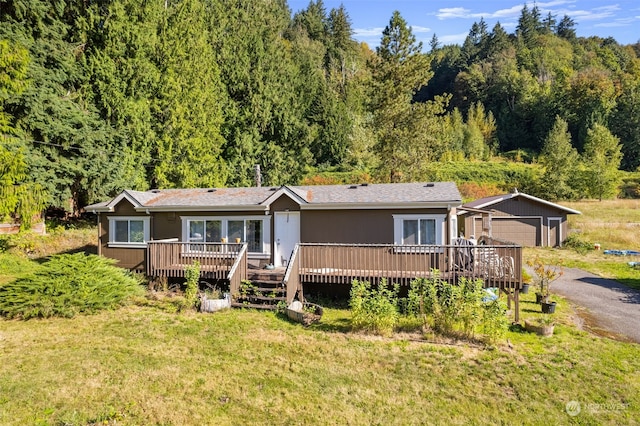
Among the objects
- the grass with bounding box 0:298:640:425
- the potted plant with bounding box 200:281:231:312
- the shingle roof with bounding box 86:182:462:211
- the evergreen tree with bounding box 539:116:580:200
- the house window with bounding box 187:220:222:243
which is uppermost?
the evergreen tree with bounding box 539:116:580:200

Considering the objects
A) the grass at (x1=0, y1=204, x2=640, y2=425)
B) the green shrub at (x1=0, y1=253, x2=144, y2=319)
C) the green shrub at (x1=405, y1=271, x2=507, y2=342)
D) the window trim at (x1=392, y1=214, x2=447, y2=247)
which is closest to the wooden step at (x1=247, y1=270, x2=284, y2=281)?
the grass at (x1=0, y1=204, x2=640, y2=425)

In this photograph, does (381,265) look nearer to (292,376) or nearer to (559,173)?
(292,376)

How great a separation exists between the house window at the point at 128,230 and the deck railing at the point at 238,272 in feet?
17.2

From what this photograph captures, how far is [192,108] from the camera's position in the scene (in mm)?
27297

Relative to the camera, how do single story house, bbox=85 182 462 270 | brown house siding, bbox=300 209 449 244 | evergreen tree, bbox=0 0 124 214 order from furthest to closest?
evergreen tree, bbox=0 0 124 214
brown house siding, bbox=300 209 449 244
single story house, bbox=85 182 462 270

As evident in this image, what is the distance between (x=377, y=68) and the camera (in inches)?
1077

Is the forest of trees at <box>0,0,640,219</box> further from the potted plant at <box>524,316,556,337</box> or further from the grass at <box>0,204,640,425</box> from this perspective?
the potted plant at <box>524,316,556,337</box>

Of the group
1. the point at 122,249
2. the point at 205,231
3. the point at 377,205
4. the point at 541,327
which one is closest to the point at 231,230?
the point at 205,231

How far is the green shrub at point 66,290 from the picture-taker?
35.3 feet

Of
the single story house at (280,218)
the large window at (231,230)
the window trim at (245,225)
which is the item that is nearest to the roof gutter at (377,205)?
the single story house at (280,218)

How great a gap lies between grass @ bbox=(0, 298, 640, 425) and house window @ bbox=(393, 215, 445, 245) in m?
3.93

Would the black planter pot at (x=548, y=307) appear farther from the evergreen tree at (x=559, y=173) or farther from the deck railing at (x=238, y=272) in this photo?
the evergreen tree at (x=559, y=173)

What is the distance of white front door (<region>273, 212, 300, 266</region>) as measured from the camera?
14469mm

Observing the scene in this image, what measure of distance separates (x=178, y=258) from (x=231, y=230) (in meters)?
2.27
